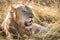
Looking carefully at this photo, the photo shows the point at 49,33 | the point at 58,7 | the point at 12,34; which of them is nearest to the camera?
the point at 12,34

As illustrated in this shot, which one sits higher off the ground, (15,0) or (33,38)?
(15,0)

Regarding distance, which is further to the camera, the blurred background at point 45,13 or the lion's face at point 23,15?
the blurred background at point 45,13

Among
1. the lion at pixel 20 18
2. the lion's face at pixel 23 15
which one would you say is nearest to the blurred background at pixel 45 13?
the lion at pixel 20 18

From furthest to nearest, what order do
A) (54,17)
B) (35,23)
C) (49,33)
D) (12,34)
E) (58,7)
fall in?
(58,7) < (54,17) < (35,23) < (49,33) < (12,34)

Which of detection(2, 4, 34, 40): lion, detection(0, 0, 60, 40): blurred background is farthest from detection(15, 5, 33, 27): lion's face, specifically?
detection(0, 0, 60, 40): blurred background

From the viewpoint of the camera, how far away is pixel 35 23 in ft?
18.4

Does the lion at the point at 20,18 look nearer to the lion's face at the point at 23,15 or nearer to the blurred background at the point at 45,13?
the lion's face at the point at 23,15

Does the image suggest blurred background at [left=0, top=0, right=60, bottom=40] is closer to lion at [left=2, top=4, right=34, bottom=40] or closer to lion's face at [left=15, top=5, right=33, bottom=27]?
lion at [left=2, top=4, right=34, bottom=40]

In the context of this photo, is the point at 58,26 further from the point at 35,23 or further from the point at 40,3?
the point at 40,3

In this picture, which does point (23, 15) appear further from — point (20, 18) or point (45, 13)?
point (45, 13)

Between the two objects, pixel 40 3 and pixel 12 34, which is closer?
pixel 12 34

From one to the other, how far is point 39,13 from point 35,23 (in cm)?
59

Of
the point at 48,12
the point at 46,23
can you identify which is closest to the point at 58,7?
the point at 48,12

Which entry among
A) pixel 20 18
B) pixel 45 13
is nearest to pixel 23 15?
pixel 20 18
